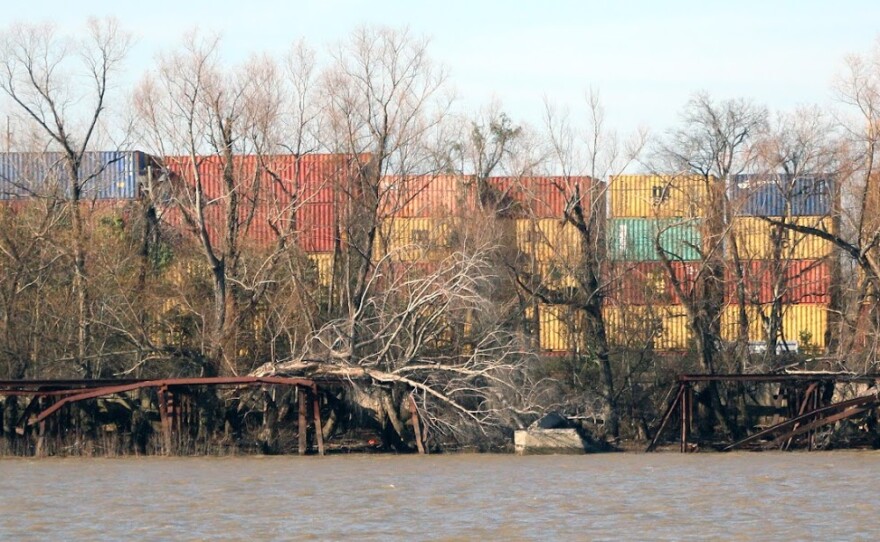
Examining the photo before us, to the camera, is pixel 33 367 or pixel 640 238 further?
pixel 640 238

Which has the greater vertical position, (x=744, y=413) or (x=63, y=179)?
(x=63, y=179)

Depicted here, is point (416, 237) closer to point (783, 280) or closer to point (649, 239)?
point (649, 239)

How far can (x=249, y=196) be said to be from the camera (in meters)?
41.8

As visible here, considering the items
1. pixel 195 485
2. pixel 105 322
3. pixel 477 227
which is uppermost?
pixel 477 227

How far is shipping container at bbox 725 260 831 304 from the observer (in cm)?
4416

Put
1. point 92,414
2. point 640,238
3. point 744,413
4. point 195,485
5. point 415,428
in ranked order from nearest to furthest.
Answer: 1. point 195,485
2. point 415,428
3. point 92,414
4. point 744,413
5. point 640,238

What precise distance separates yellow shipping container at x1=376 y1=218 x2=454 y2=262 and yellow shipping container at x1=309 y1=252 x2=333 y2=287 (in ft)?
5.34

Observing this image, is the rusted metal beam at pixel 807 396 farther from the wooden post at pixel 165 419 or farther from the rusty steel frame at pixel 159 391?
the wooden post at pixel 165 419

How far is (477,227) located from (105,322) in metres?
11.1

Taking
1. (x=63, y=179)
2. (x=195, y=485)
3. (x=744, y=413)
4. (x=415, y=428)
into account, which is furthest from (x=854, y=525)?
(x=63, y=179)

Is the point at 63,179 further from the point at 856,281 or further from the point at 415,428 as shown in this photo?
the point at 856,281

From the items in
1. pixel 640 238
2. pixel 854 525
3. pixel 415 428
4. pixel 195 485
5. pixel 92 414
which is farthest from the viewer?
pixel 640 238

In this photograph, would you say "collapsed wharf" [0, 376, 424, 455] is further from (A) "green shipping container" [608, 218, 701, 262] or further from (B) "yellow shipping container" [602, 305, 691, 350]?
(A) "green shipping container" [608, 218, 701, 262]

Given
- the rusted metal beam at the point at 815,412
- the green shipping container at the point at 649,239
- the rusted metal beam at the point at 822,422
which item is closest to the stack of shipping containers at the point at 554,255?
the green shipping container at the point at 649,239
